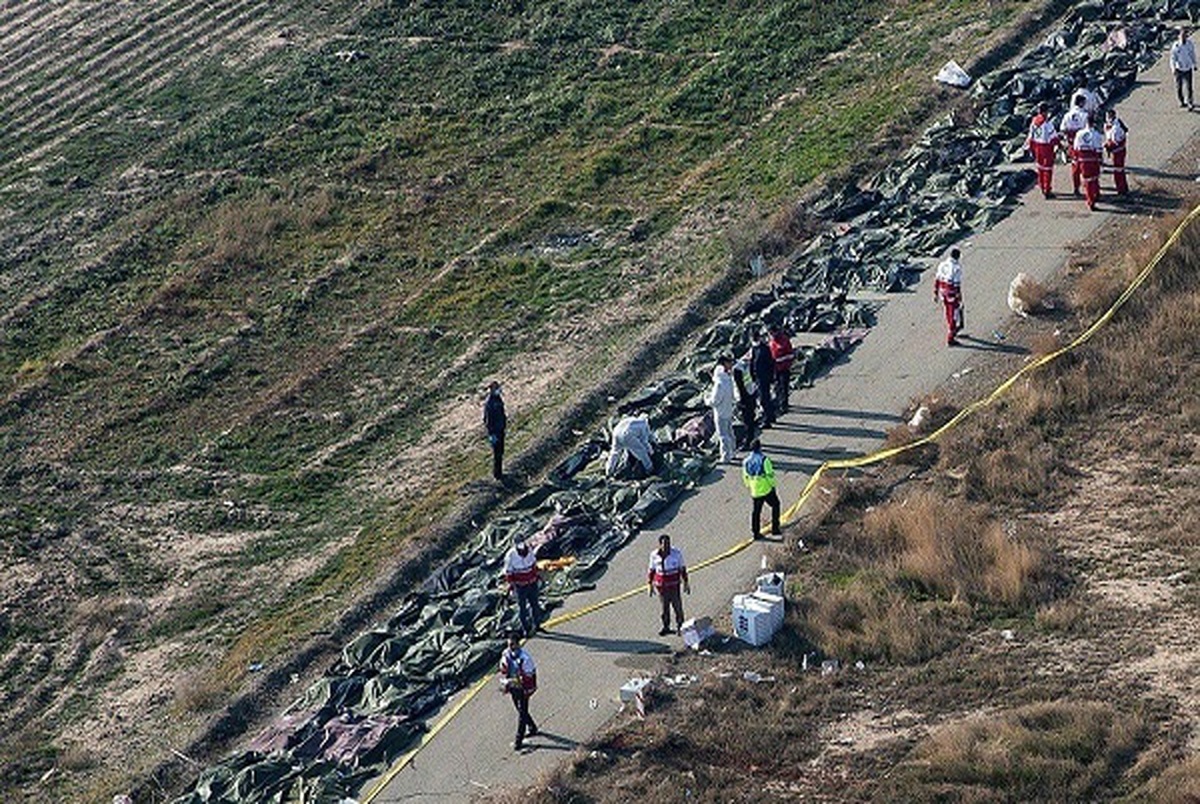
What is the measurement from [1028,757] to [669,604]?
4297 mm

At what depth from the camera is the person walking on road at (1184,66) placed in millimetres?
34344

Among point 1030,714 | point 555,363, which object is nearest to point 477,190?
point 555,363

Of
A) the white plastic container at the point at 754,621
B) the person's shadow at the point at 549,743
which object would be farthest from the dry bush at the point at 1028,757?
the person's shadow at the point at 549,743

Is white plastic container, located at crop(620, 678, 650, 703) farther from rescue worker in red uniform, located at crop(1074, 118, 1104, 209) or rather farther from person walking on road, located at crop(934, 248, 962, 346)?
rescue worker in red uniform, located at crop(1074, 118, 1104, 209)

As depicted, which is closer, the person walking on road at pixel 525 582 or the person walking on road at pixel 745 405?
the person walking on road at pixel 525 582

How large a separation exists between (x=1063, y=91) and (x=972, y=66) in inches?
168

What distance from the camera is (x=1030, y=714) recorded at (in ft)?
72.4

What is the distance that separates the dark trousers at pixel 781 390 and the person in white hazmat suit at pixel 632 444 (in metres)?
1.64

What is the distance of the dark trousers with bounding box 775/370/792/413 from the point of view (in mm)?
28547

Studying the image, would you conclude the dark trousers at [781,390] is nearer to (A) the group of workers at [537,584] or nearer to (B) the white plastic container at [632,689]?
(A) the group of workers at [537,584]

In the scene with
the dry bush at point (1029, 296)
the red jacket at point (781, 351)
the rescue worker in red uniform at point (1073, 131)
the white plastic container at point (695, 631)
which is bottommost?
the white plastic container at point (695, 631)

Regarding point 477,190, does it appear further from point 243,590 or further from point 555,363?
point 243,590

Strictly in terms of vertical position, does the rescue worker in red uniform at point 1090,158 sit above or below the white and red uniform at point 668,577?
above

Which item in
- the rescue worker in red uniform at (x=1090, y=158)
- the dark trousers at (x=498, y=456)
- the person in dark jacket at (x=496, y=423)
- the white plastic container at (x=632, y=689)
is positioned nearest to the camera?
the white plastic container at (x=632, y=689)
